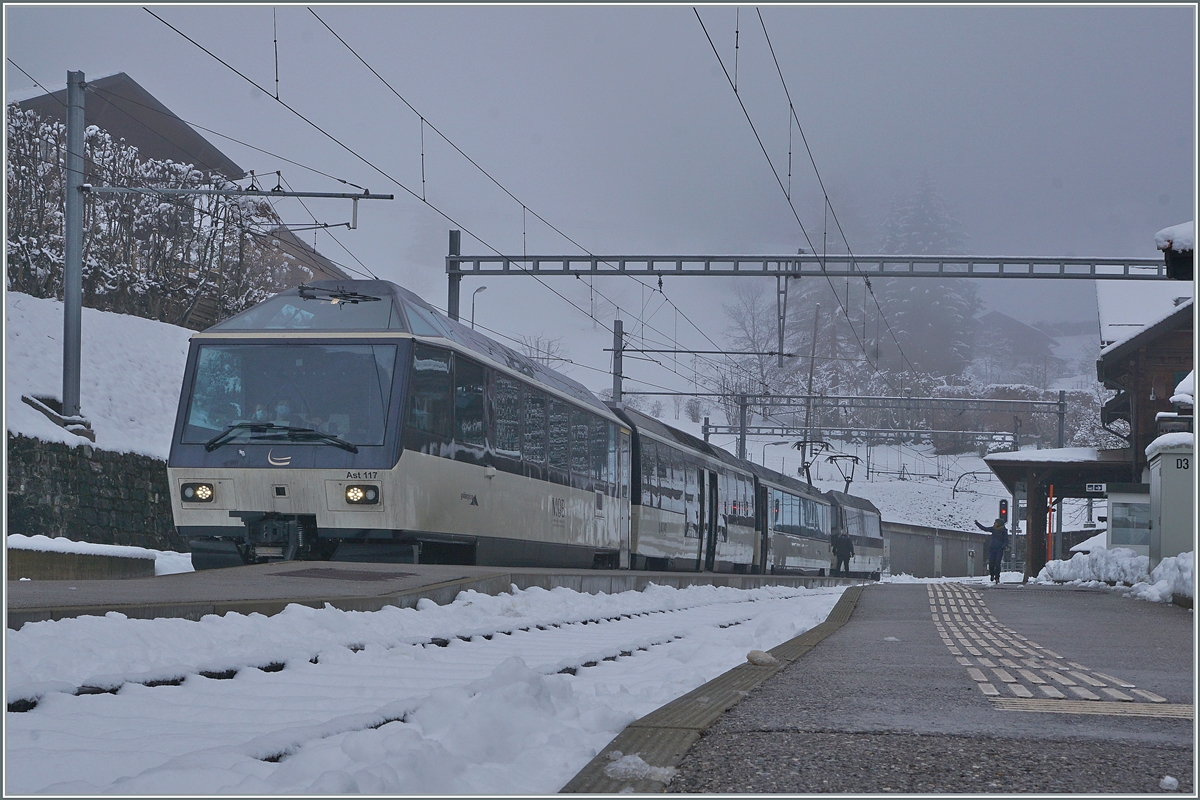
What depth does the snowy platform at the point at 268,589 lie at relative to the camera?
607 centimetres

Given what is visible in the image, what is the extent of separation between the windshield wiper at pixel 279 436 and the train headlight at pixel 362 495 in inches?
15.0

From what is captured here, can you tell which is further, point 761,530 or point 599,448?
point 761,530

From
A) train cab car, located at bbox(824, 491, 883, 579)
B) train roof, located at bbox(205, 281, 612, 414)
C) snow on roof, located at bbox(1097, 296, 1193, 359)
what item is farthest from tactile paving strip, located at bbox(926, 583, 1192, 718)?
train cab car, located at bbox(824, 491, 883, 579)

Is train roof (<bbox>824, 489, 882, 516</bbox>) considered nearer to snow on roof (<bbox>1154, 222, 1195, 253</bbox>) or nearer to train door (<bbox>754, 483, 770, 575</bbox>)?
train door (<bbox>754, 483, 770, 575</bbox>)

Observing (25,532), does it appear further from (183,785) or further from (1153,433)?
(1153,433)

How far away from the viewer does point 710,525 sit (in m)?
27.3

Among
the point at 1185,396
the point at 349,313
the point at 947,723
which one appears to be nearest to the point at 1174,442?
the point at 1185,396

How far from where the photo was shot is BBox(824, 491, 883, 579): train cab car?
144 feet

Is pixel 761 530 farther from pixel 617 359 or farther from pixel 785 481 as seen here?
pixel 617 359

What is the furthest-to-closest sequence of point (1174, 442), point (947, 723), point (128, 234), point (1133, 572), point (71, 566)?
point (128, 234)
point (1133, 572)
point (1174, 442)
point (71, 566)
point (947, 723)

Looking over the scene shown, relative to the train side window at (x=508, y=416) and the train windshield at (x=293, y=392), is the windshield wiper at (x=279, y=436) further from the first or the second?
the train side window at (x=508, y=416)

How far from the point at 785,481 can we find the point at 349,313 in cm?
2337

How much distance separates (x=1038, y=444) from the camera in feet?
330

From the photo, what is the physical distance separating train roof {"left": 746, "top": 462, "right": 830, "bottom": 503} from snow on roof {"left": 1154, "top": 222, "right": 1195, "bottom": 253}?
1993 centimetres
